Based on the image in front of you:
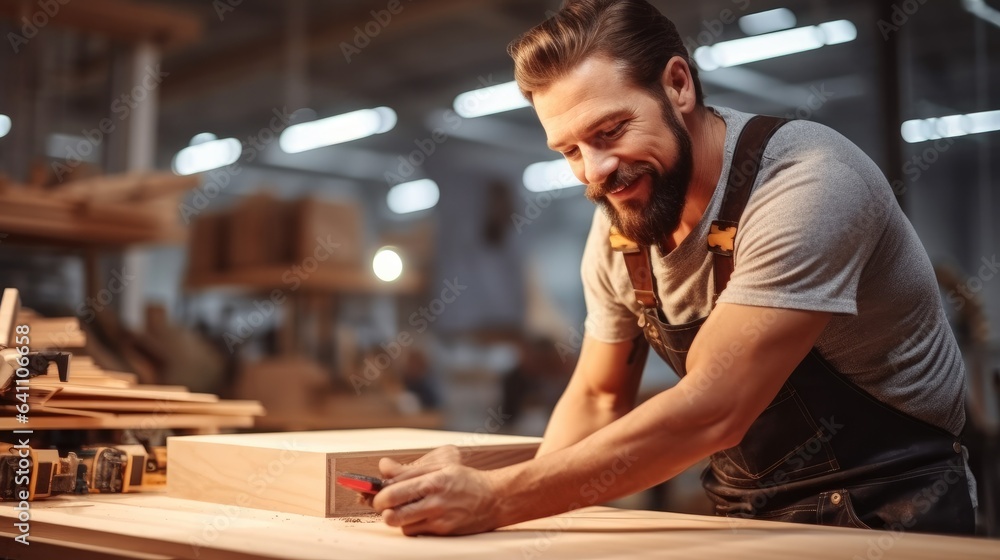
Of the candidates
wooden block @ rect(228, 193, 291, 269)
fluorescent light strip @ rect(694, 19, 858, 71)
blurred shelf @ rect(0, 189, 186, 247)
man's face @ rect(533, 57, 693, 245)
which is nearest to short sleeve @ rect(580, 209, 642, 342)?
man's face @ rect(533, 57, 693, 245)

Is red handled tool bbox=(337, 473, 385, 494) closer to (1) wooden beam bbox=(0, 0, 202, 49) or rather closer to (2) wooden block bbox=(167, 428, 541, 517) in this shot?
(2) wooden block bbox=(167, 428, 541, 517)

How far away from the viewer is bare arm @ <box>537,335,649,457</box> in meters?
1.74

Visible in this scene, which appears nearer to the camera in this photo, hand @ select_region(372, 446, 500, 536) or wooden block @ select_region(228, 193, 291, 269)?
hand @ select_region(372, 446, 500, 536)

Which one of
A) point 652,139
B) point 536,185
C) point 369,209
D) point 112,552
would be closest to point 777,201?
point 652,139

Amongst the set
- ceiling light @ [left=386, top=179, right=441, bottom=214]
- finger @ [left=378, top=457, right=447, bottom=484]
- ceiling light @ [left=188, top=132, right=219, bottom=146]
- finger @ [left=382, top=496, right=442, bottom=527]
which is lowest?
finger @ [left=382, top=496, right=442, bottom=527]

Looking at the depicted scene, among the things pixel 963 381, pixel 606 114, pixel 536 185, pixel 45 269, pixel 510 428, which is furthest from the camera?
pixel 536 185

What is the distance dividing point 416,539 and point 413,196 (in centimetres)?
546

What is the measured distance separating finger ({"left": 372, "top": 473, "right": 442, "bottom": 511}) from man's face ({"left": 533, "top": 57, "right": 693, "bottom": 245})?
1.88 feet

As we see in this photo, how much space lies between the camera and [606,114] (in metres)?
1.43

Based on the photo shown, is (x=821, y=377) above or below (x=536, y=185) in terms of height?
below

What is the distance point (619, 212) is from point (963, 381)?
66 centimetres

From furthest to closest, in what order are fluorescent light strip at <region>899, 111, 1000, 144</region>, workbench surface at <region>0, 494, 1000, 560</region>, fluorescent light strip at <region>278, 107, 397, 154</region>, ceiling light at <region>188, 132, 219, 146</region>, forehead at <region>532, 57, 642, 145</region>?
ceiling light at <region>188, 132, 219, 146</region>, fluorescent light strip at <region>278, 107, 397, 154</region>, fluorescent light strip at <region>899, 111, 1000, 144</region>, forehead at <region>532, 57, 642, 145</region>, workbench surface at <region>0, 494, 1000, 560</region>

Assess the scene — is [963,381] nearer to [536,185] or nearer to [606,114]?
[606,114]

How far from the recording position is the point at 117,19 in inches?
131
